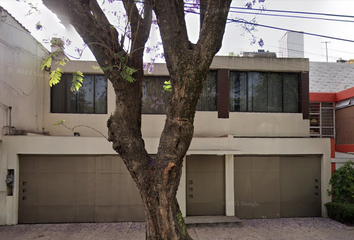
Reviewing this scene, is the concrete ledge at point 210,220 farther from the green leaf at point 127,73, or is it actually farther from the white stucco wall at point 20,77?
the white stucco wall at point 20,77

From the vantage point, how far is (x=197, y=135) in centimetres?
998

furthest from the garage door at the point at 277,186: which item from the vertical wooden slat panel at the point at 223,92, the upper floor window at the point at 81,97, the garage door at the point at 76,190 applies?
the upper floor window at the point at 81,97

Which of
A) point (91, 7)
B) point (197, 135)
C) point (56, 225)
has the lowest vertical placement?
point (56, 225)

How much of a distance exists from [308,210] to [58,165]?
26.8 feet

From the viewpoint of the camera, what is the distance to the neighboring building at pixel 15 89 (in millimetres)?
8250

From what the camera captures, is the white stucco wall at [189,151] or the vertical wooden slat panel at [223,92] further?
the vertical wooden slat panel at [223,92]

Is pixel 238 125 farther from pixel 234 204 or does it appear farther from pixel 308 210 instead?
pixel 308 210

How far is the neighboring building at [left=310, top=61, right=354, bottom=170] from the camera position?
12391 mm

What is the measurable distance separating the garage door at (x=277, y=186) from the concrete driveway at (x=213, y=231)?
50 centimetres

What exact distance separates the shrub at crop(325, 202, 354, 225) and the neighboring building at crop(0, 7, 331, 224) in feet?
1.39

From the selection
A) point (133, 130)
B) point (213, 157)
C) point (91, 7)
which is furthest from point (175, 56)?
point (213, 157)

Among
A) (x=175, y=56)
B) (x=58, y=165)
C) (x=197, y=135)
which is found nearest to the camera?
(x=175, y=56)

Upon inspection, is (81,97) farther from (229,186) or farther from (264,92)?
(264,92)

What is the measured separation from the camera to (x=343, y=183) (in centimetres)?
902
